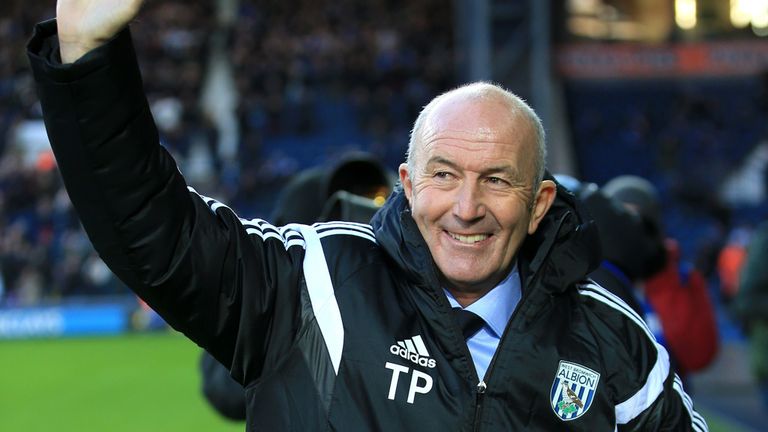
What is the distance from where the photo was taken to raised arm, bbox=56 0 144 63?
5.31 feet

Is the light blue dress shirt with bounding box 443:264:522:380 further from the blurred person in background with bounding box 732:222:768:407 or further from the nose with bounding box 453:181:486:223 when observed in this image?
the blurred person in background with bounding box 732:222:768:407

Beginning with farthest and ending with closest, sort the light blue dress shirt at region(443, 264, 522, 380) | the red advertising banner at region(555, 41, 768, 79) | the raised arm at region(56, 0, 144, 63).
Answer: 1. the red advertising banner at region(555, 41, 768, 79)
2. the light blue dress shirt at region(443, 264, 522, 380)
3. the raised arm at region(56, 0, 144, 63)

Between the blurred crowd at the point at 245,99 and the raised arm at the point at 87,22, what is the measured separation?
15.9 m

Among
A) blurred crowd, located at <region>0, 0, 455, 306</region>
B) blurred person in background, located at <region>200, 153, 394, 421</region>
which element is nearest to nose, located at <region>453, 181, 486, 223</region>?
blurred person in background, located at <region>200, 153, 394, 421</region>

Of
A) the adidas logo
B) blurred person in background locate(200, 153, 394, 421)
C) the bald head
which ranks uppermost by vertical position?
the bald head

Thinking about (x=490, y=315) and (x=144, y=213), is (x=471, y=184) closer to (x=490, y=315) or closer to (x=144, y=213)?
(x=490, y=315)

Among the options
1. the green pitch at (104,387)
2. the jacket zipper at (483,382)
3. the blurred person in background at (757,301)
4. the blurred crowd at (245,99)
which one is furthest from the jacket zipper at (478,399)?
the blurred crowd at (245,99)

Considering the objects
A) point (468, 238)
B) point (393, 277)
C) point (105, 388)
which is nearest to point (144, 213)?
point (393, 277)

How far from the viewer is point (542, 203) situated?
2.16 m

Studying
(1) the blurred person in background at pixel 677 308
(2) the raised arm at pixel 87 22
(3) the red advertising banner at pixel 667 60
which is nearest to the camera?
(2) the raised arm at pixel 87 22

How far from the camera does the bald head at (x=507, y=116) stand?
201 centimetres

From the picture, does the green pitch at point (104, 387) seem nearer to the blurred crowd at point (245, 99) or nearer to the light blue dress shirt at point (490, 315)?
the blurred crowd at point (245, 99)

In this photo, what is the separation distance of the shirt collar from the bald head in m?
0.20

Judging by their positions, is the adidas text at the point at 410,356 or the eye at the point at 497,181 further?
the eye at the point at 497,181
